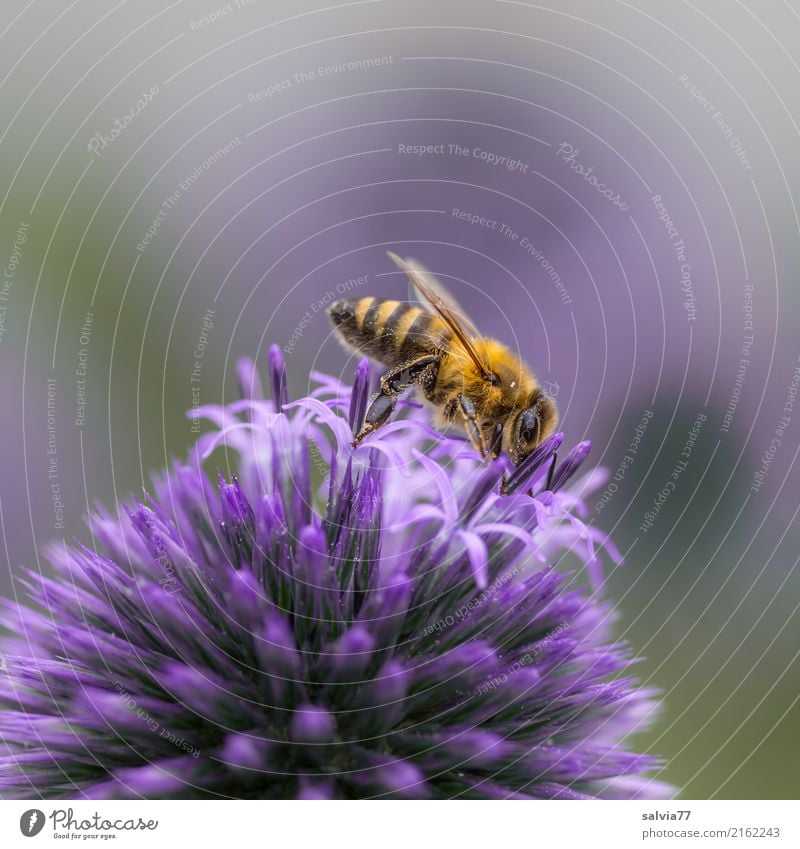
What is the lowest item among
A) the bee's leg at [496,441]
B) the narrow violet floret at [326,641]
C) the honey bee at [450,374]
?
the narrow violet floret at [326,641]

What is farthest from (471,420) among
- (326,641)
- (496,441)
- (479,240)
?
(479,240)

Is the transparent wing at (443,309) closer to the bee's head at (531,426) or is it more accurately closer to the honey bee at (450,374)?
the honey bee at (450,374)

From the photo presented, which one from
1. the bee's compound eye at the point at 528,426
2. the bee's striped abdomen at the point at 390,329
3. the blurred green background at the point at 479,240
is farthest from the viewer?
the blurred green background at the point at 479,240

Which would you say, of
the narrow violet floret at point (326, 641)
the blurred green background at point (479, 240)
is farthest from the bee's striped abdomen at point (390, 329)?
the blurred green background at point (479, 240)

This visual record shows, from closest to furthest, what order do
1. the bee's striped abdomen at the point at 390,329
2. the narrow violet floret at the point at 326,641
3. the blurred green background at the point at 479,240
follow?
the narrow violet floret at the point at 326,641 < the bee's striped abdomen at the point at 390,329 < the blurred green background at the point at 479,240

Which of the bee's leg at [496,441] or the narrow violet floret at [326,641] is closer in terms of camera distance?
the narrow violet floret at [326,641]

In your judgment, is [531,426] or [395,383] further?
[395,383]

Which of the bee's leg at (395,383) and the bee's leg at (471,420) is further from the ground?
the bee's leg at (395,383)

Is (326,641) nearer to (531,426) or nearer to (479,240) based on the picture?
(531,426)
